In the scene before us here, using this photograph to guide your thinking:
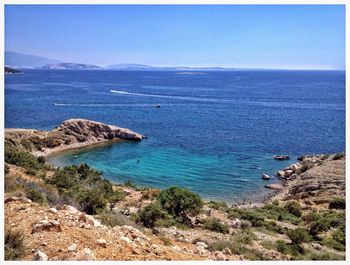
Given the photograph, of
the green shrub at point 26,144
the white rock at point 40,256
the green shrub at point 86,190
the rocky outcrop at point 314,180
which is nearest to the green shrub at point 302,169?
the rocky outcrop at point 314,180

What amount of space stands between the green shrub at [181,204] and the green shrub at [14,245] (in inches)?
299

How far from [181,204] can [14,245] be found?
26.4 ft

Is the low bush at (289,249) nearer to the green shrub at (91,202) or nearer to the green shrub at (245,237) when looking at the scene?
the green shrub at (245,237)

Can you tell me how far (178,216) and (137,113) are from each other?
46510 millimetres

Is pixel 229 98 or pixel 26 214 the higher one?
pixel 229 98

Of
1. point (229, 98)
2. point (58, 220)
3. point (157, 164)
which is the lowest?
point (157, 164)

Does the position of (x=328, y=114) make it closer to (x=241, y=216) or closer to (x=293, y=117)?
(x=293, y=117)

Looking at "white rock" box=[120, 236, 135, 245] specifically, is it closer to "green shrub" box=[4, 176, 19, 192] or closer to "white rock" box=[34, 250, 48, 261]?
"white rock" box=[34, 250, 48, 261]

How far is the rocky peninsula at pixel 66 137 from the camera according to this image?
35422mm

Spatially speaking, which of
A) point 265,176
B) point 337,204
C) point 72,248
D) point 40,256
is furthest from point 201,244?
point 265,176

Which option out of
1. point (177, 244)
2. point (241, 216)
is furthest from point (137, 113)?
point (177, 244)

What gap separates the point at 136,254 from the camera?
7.38 m

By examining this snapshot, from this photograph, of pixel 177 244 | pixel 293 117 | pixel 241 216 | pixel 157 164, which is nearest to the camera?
pixel 177 244

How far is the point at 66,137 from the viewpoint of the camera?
39844 millimetres
